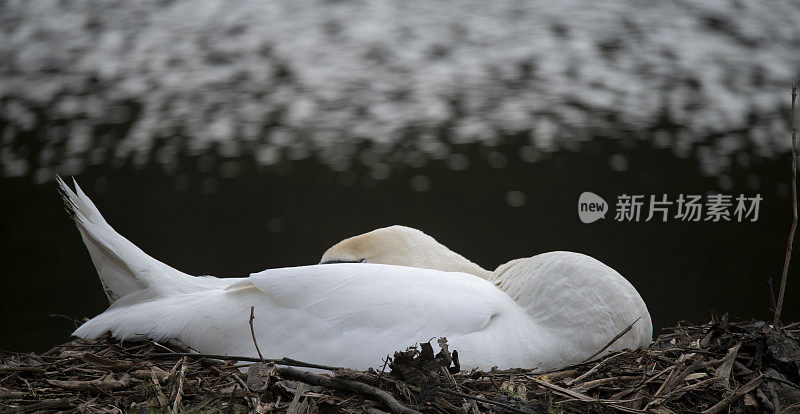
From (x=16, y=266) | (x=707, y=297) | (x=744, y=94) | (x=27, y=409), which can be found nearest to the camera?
(x=27, y=409)

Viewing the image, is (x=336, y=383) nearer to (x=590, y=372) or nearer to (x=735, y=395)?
(x=590, y=372)

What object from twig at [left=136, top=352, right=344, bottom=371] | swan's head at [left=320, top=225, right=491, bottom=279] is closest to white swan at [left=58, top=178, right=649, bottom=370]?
twig at [left=136, top=352, right=344, bottom=371]

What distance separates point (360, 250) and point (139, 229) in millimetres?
2779

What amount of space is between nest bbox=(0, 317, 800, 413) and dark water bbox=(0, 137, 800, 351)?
2603 millimetres

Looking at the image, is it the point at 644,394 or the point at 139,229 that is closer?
the point at 644,394

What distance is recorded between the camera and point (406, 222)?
5.80 metres

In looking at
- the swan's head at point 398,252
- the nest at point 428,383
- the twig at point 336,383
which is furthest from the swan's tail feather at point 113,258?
the twig at point 336,383

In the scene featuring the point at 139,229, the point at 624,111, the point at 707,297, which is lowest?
the point at 707,297

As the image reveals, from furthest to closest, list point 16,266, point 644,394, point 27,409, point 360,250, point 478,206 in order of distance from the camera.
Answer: point 478,206 → point 16,266 → point 360,250 → point 644,394 → point 27,409

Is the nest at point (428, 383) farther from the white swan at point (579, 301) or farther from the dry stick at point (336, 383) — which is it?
the white swan at point (579, 301)

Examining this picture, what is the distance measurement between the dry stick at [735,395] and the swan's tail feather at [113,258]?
2.08 metres

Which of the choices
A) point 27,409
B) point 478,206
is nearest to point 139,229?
point 478,206

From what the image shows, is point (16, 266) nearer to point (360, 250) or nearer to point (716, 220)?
point (360, 250)

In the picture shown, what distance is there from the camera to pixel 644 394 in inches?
88.6
